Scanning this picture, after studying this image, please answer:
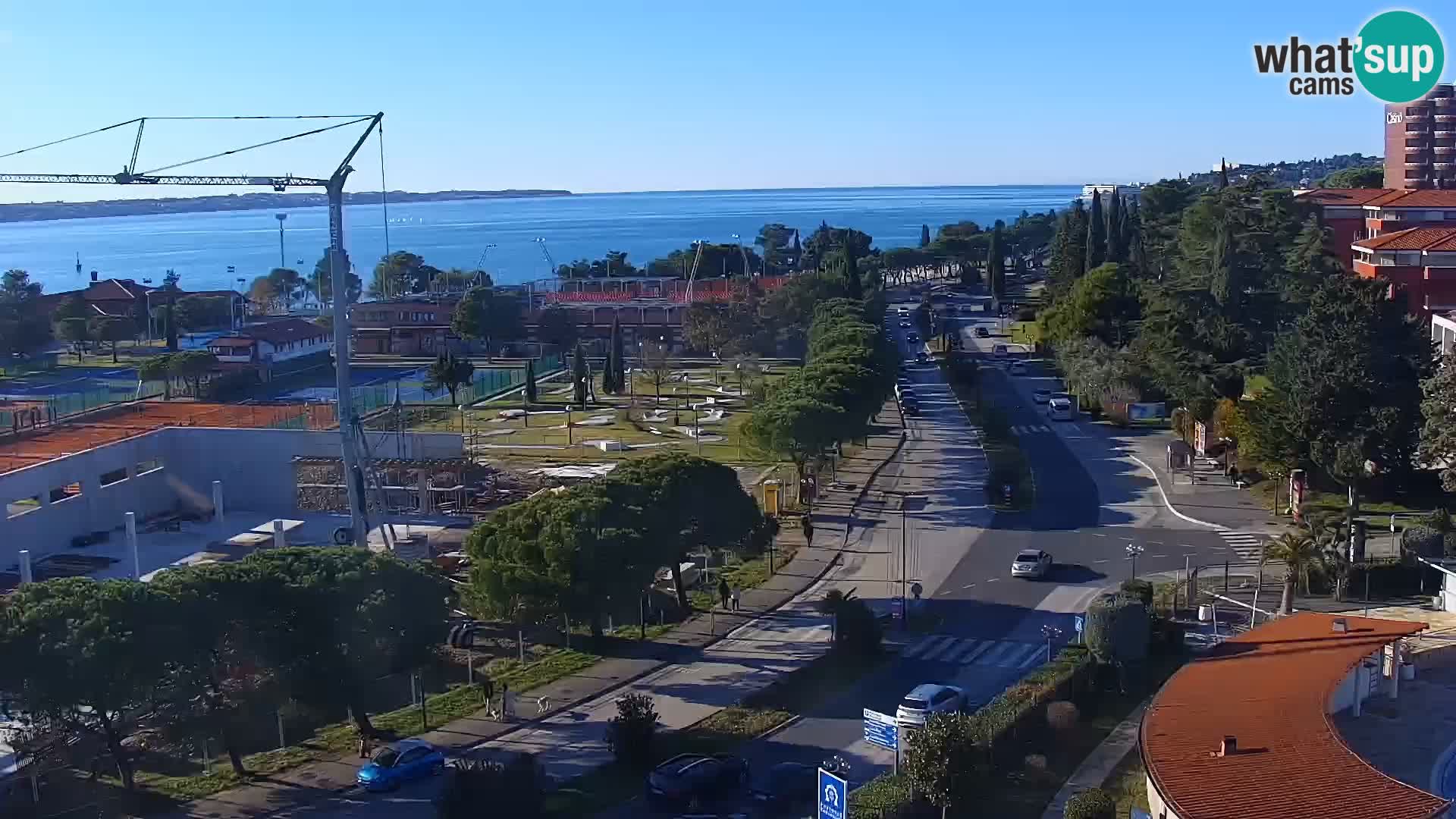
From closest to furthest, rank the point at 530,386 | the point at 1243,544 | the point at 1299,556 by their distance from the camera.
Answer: the point at 1299,556 < the point at 1243,544 < the point at 530,386

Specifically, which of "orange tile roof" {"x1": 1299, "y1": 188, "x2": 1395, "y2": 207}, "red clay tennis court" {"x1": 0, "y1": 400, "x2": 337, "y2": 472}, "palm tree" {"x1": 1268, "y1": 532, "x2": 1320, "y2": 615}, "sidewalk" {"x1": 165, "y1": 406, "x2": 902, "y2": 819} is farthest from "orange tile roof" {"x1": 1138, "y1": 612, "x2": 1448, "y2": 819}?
"orange tile roof" {"x1": 1299, "y1": 188, "x2": 1395, "y2": 207}

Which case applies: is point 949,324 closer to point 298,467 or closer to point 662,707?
point 298,467

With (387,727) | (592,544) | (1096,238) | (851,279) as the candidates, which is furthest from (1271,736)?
(1096,238)

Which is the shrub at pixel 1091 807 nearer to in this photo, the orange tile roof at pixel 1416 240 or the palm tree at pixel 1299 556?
the palm tree at pixel 1299 556

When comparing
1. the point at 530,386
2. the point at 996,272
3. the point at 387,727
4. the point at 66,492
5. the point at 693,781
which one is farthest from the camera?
the point at 996,272

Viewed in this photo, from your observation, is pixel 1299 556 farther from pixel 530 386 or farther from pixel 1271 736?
pixel 530 386

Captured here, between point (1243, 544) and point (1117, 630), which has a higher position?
point (1117, 630)

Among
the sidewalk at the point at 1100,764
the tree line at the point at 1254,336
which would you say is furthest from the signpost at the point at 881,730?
the tree line at the point at 1254,336
